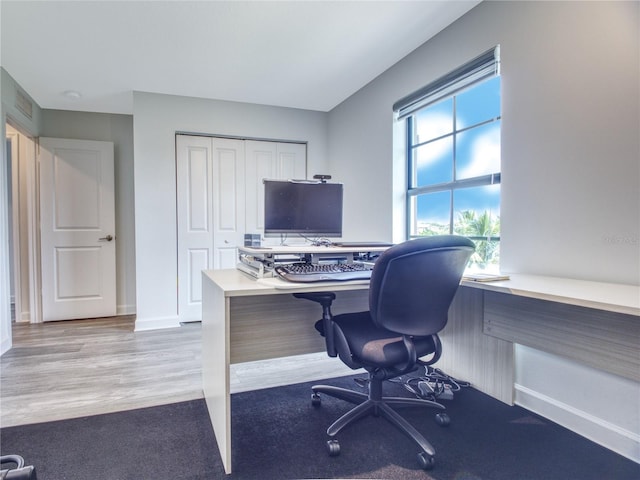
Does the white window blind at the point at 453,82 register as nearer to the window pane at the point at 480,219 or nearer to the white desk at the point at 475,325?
the window pane at the point at 480,219

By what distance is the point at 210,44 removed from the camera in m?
2.63

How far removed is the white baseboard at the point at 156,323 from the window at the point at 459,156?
253 cm

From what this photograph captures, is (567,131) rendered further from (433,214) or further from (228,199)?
(228,199)

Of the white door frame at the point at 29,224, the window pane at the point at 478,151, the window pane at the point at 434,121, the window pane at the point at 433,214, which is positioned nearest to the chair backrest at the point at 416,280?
the window pane at the point at 478,151

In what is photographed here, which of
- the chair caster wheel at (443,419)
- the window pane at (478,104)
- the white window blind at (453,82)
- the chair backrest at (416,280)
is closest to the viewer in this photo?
the chair backrest at (416,280)

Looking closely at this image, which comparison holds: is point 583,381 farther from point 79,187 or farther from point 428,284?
point 79,187

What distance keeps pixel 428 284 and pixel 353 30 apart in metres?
1.90

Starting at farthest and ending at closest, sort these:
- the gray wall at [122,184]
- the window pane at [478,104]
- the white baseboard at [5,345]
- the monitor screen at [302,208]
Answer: the gray wall at [122,184] < the white baseboard at [5,345] < the window pane at [478,104] < the monitor screen at [302,208]

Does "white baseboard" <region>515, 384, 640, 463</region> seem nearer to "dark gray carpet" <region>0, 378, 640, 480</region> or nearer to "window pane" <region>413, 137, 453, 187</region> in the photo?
"dark gray carpet" <region>0, 378, 640, 480</region>

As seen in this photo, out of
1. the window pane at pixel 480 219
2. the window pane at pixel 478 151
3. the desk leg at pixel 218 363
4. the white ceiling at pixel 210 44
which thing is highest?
the white ceiling at pixel 210 44

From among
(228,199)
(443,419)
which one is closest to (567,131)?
(443,419)

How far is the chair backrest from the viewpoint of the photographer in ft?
4.56

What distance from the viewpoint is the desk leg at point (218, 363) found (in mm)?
1437

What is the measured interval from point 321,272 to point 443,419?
0.98m
